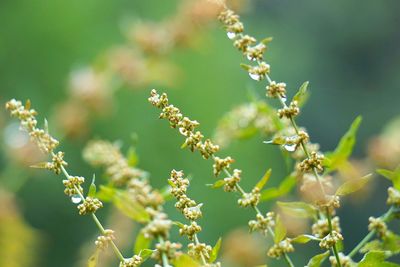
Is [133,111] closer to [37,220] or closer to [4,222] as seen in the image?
[37,220]

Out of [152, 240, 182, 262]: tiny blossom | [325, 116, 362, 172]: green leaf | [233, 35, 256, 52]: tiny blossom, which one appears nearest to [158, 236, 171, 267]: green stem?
[152, 240, 182, 262]: tiny blossom

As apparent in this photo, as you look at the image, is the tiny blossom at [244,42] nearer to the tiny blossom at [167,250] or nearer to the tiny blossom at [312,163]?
the tiny blossom at [312,163]

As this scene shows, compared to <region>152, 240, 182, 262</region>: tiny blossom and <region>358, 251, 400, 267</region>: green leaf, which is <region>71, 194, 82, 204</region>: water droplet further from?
<region>358, 251, 400, 267</region>: green leaf

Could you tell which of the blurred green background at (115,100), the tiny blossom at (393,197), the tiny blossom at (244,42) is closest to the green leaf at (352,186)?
the tiny blossom at (393,197)

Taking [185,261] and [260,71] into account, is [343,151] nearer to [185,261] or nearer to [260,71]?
[260,71]

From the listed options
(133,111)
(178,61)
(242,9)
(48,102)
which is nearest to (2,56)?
(48,102)
